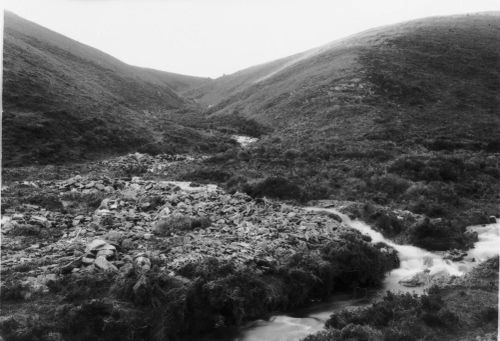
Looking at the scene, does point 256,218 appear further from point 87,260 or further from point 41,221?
point 41,221

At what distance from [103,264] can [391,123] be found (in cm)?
2966

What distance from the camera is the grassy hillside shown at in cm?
2364

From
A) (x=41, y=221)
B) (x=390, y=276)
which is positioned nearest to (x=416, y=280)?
(x=390, y=276)

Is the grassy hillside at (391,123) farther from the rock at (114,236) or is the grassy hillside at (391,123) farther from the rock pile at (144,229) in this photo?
the rock at (114,236)

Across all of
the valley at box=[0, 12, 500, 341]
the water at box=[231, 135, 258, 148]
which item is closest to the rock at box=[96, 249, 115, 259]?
the valley at box=[0, 12, 500, 341]

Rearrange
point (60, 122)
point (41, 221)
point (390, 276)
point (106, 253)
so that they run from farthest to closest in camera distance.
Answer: point (60, 122) → point (41, 221) → point (390, 276) → point (106, 253)

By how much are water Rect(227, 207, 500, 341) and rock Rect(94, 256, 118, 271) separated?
4.01 meters

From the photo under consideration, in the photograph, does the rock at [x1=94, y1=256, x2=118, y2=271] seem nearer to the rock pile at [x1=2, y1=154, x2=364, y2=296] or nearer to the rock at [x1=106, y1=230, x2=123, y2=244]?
the rock pile at [x1=2, y1=154, x2=364, y2=296]

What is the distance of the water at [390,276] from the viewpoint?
1216 centimetres

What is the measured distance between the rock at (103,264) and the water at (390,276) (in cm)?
401

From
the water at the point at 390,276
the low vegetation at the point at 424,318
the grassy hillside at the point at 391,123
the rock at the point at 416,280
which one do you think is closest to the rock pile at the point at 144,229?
the water at the point at 390,276

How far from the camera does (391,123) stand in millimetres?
37250

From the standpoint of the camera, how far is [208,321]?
470 inches

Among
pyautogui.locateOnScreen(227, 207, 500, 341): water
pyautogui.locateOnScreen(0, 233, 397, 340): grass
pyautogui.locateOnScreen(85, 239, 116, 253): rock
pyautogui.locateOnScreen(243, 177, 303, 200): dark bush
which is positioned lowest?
pyautogui.locateOnScreen(227, 207, 500, 341): water
